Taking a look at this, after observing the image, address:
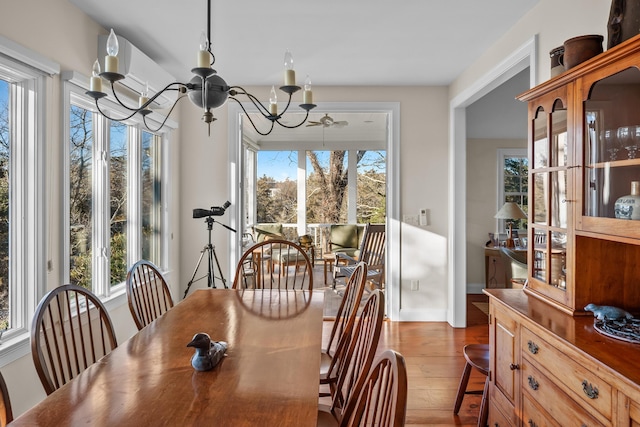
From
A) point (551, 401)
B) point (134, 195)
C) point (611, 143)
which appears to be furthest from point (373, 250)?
point (611, 143)

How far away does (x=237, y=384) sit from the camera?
4.14ft

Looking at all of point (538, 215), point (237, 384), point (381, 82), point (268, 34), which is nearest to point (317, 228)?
point (381, 82)

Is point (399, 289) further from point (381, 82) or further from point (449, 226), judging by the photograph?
point (381, 82)

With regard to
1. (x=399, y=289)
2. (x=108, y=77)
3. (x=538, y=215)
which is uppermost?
(x=108, y=77)

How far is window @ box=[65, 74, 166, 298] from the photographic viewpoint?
2691mm

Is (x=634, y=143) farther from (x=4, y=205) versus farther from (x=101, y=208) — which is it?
(x=101, y=208)

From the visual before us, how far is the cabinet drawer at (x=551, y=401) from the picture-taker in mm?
1349

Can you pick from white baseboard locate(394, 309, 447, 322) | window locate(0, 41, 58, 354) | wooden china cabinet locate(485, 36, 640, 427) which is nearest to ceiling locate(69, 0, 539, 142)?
window locate(0, 41, 58, 354)

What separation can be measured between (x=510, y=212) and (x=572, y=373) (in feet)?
12.9

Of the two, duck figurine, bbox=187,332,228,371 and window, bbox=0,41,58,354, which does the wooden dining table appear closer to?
duck figurine, bbox=187,332,228,371

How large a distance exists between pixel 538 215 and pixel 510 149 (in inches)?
154

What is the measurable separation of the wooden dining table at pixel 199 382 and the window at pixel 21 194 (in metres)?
0.88

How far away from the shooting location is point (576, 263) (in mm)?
1675

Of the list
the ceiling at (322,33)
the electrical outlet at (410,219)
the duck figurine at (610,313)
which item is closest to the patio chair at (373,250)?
the electrical outlet at (410,219)
